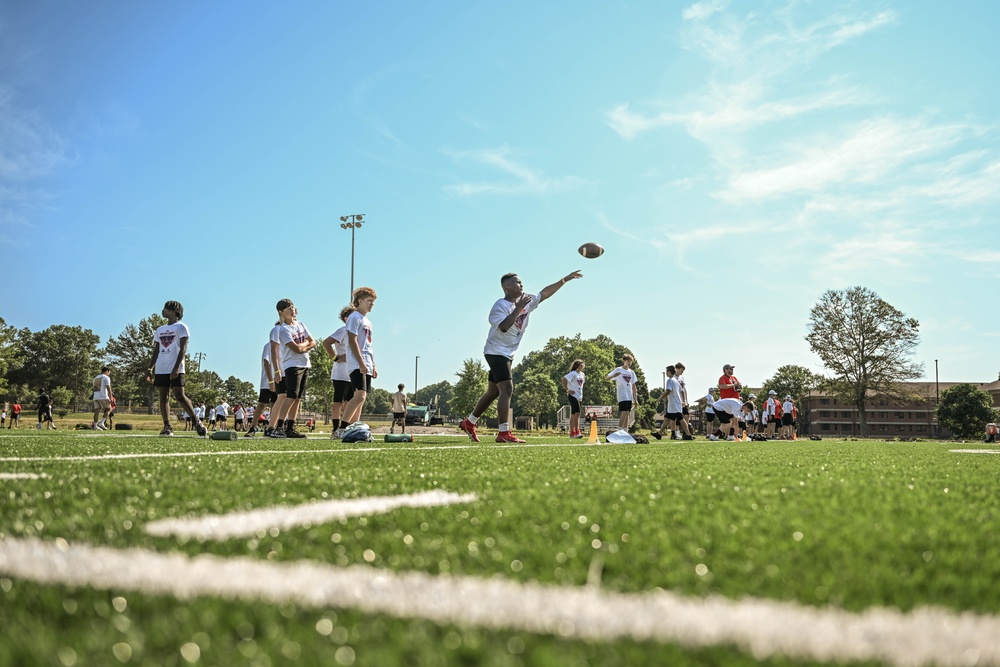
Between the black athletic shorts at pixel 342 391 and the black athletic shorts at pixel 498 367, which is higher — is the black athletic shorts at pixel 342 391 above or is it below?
below

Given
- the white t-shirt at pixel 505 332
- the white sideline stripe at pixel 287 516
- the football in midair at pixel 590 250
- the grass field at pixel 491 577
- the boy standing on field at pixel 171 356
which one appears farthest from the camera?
the football in midair at pixel 590 250

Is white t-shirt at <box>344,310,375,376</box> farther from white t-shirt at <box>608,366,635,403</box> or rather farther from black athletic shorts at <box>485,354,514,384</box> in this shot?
white t-shirt at <box>608,366,635,403</box>

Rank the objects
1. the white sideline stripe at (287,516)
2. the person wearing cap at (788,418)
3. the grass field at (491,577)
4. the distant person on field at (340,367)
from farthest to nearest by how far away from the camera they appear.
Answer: the person wearing cap at (788,418) → the distant person on field at (340,367) → the white sideline stripe at (287,516) → the grass field at (491,577)

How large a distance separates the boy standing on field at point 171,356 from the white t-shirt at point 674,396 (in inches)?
498

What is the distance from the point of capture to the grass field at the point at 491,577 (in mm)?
1235

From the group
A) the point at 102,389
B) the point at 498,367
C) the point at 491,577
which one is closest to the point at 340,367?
the point at 498,367

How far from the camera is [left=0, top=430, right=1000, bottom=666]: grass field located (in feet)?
4.05

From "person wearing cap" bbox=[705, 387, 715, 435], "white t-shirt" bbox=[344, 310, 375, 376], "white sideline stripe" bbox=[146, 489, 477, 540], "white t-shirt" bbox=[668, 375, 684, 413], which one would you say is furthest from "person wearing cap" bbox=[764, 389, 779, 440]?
"white sideline stripe" bbox=[146, 489, 477, 540]

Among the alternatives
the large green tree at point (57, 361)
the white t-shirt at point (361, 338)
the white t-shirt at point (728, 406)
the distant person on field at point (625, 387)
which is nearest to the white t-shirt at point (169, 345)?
the white t-shirt at point (361, 338)

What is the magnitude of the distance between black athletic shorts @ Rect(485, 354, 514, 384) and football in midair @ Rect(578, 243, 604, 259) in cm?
321

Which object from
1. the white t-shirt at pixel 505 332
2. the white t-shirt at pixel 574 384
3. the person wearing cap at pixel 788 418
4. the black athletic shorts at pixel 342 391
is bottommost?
the person wearing cap at pixel 788 418

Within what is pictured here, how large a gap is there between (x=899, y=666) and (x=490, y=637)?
683 millimetres

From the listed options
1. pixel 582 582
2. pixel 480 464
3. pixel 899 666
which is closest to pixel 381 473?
pixel 480 464

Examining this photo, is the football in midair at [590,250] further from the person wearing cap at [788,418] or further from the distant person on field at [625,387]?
the person wearing cap at [788,418]
